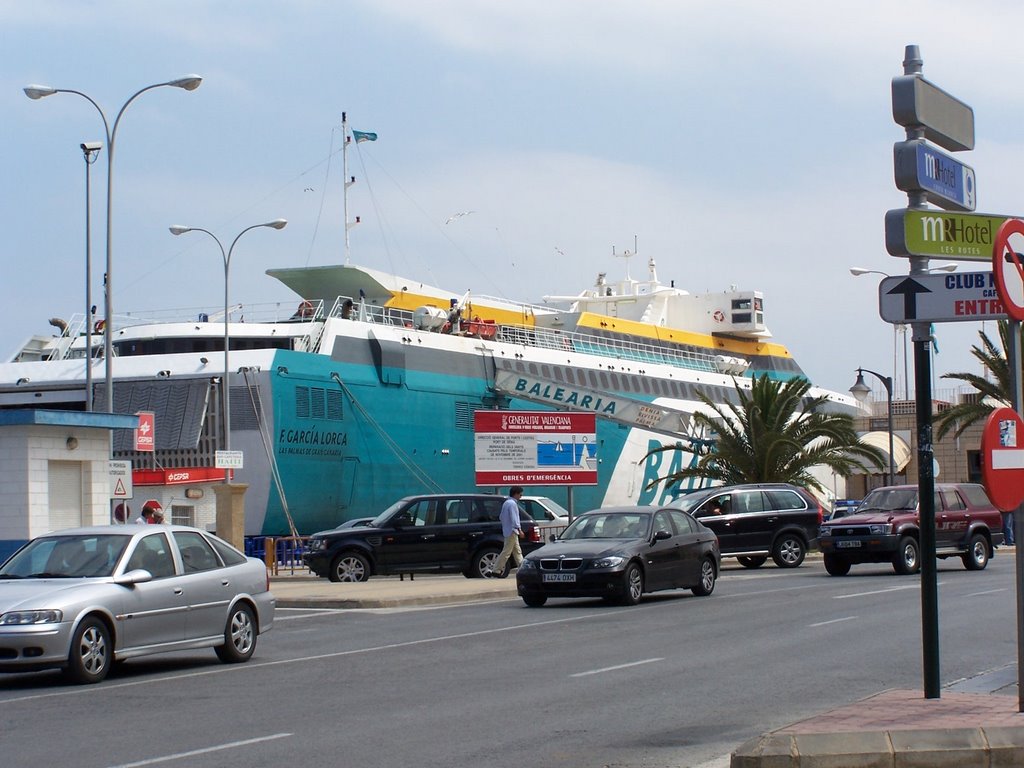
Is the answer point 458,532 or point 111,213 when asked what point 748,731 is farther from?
point 111,213

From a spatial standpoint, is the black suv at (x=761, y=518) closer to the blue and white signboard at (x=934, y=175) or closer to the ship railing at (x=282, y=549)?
the ship railing at (x=282, y=549)

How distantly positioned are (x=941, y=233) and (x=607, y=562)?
1117 centimetres

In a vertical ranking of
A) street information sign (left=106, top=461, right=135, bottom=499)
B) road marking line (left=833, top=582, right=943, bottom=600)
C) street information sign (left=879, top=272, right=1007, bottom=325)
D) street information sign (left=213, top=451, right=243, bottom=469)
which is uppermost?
street information sign (left=879, top=272, right=1007, bottom=325)

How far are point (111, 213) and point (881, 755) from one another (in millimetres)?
23407

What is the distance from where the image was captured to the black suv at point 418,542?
87.0 ft

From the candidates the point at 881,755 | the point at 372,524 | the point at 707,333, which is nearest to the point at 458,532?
the point at 372,524

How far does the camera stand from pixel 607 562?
764 inches

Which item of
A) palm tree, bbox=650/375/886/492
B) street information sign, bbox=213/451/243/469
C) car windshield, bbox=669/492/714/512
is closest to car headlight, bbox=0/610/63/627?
street information sign, bbox=213/451/243/469

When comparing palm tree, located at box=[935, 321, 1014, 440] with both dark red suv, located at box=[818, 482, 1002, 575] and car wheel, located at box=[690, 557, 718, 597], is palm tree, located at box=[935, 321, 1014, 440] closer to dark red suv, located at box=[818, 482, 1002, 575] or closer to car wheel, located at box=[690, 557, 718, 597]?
dark red suv, located at box=[818, 482, 1002, 575]

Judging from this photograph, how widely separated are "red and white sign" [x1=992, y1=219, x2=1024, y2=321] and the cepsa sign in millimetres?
25788

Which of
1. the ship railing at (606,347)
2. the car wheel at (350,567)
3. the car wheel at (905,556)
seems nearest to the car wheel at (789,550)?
the car wheel at (905,556)

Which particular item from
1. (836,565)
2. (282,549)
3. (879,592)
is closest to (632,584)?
(879,592)

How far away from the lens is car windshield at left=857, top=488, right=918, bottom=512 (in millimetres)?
26422

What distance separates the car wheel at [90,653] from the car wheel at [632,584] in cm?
873
